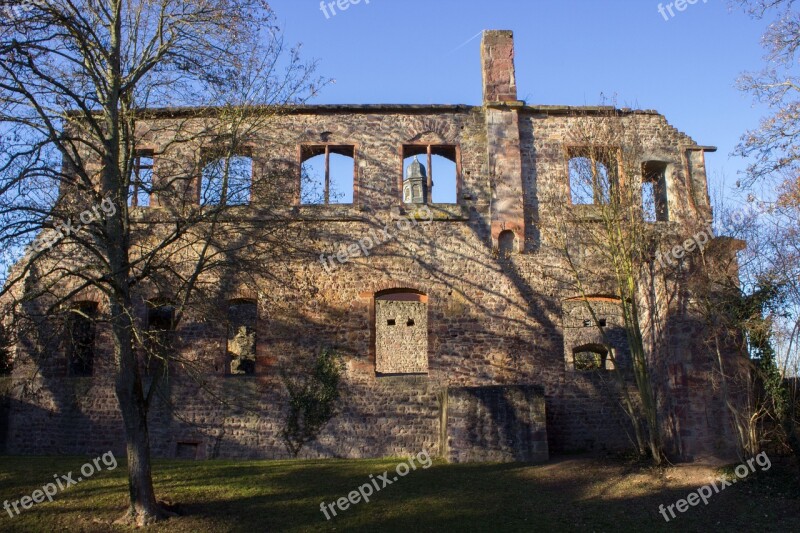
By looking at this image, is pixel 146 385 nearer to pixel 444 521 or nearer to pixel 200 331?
pixel 200 331

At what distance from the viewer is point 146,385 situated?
45.6 ft

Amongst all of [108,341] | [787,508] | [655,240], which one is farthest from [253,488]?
[655,240]

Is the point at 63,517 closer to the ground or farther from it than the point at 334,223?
closer to the ground

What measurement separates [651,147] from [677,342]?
17.5 ft
